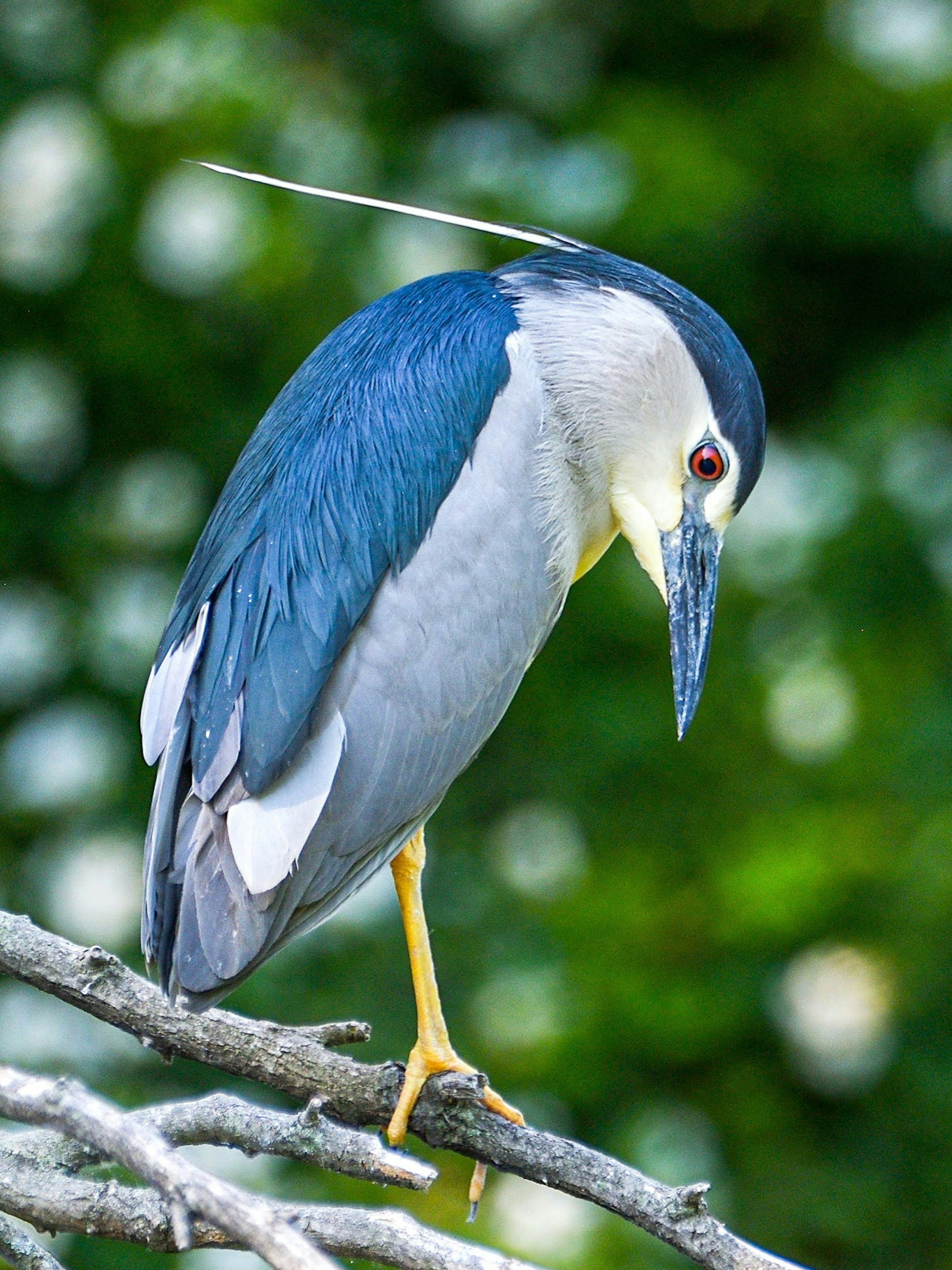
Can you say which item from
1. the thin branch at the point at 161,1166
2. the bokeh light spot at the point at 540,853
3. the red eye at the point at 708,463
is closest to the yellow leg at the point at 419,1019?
the red eye at the point at 708,463

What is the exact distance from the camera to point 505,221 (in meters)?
3.90

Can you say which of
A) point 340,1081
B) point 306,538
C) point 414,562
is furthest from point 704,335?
point 340,1081

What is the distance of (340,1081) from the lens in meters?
2.02

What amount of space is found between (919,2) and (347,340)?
2475mm

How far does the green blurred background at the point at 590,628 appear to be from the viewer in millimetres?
3439

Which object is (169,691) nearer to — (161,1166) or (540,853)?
(161,1166)

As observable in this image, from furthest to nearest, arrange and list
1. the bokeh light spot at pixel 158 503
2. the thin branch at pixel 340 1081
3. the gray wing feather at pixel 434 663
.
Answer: the bokeh light spot at pixel 158 503
the gray wing feather at pixel 434 663
the thin branch at pixel 340 1081

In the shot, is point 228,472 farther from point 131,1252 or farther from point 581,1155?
point 581,1155

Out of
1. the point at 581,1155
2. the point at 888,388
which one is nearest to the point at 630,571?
the point at 888,388

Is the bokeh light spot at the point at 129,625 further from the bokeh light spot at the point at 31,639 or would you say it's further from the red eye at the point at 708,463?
the red eye at the point at 708,463

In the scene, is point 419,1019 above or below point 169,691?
below

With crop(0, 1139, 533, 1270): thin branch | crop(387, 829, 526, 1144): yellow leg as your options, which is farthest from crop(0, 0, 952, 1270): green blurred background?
Result: crop(0, 1139, 533, 1270): thin branch

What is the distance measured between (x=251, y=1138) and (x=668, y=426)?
3.80 feet

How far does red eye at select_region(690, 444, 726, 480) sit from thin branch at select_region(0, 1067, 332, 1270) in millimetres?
1396
